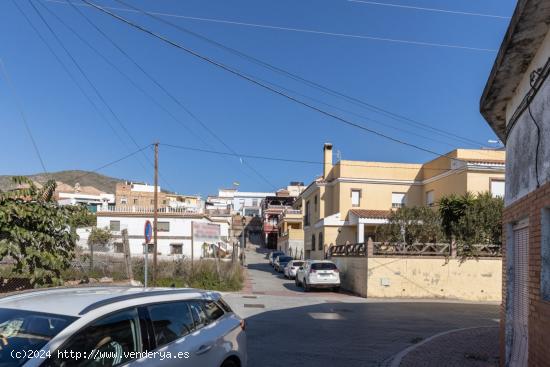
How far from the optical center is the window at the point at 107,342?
11.7 feet

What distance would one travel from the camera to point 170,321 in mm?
4766

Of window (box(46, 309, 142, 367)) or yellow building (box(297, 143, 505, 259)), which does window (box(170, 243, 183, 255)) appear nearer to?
yellow building (box(297, 143, 505, 259))

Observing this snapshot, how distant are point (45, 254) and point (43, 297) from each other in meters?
6.54

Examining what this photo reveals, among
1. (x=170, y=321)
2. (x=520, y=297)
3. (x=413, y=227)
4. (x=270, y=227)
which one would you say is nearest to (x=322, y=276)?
(x=413, y=227)

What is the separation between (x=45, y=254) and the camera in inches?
406

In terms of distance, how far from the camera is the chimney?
141 ft

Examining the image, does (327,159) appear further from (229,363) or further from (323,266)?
(229,363)

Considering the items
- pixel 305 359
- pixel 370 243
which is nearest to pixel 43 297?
pixel 305 359

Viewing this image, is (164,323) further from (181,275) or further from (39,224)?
(181,275)

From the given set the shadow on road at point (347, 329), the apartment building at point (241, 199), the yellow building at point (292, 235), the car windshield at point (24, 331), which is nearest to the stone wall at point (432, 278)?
the shadow on road at point (347, 329)

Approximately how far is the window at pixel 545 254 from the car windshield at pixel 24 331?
4756mm

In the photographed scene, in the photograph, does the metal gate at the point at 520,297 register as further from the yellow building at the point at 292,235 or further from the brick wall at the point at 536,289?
the yellow building at the point at 292,235

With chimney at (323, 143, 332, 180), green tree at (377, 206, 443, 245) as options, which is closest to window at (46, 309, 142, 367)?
green tree at (377, 206, 443, 245)

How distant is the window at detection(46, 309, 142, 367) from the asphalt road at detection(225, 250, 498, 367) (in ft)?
14.9
